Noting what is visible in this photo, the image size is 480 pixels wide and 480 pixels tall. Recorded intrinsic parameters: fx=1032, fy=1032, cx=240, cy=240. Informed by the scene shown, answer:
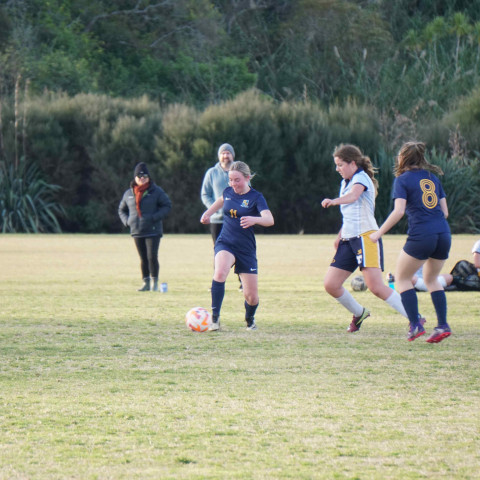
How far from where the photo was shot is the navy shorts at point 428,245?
26.3ft

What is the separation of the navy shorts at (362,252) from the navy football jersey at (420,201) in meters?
0.52

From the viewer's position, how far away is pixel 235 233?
29.9 ft

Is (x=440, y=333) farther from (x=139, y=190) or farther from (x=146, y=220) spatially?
(x=139, y=190)

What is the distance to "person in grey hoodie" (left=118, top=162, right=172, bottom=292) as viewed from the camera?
13234 mm

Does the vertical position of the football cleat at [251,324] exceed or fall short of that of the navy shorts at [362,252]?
it falls short

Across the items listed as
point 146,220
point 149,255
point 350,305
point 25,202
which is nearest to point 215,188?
point 146,220

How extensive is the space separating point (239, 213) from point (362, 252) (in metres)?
1.18

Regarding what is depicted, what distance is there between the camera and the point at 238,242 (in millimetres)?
9078

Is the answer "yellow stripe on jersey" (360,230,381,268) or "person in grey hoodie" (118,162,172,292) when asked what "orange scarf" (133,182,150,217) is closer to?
"person in grey hoodie" (118,162,172,292)

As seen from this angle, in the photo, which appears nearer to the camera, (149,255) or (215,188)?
(215,188)

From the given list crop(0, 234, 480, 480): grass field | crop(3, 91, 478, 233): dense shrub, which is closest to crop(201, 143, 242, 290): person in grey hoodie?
crop(0, 234, 480, 480): grass field

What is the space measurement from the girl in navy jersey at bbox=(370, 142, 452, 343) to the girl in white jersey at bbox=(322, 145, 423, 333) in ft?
0.98

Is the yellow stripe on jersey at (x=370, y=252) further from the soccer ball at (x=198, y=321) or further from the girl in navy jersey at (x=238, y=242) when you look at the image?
the soccer ball at (x=198, y=321)

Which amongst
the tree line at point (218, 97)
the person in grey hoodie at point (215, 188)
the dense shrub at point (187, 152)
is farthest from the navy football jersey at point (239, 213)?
the dense shrub at point (187, 152)
